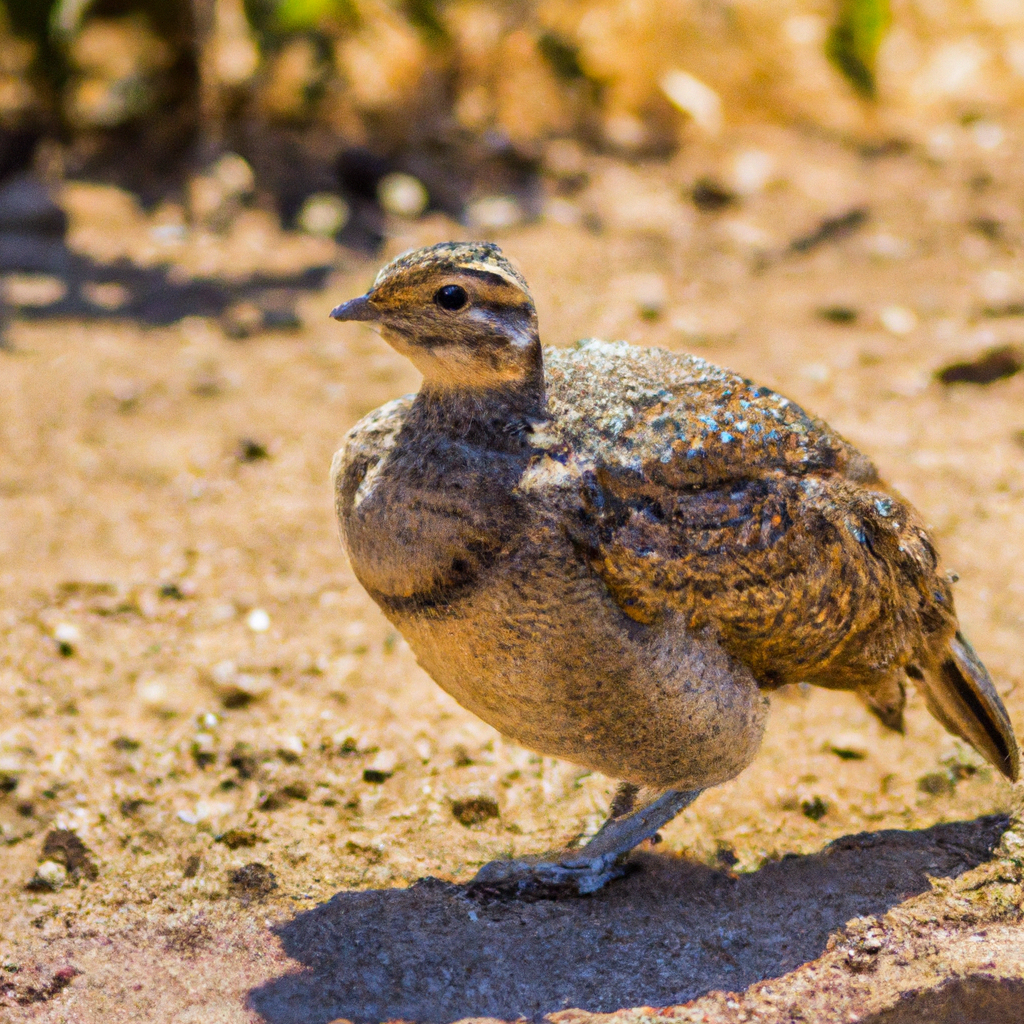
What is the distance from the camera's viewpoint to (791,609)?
3.28 meters

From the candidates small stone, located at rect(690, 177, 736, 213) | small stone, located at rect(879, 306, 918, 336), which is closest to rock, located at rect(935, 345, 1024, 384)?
small stone, located at rect(879, 306, 918, 336)

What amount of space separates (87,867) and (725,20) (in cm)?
822

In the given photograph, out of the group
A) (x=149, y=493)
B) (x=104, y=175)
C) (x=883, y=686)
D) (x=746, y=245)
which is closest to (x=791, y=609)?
(x=883, y=686)

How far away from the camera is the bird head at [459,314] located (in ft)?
10.3

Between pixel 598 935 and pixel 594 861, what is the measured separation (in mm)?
258

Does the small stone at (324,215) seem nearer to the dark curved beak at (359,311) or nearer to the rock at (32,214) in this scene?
the rock at (32,214)

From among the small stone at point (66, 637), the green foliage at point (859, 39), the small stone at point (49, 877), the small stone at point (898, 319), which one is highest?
the green foliage at point (859, 39)

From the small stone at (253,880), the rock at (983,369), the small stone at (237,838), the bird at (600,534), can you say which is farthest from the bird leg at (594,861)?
the rock at (983,369)

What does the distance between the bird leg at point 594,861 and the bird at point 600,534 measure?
0.83 ft

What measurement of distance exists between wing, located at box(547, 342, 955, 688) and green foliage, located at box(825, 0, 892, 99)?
6033 mm

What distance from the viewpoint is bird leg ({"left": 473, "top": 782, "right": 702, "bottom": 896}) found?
3.63 m

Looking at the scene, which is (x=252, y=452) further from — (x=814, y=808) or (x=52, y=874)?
(x=814, y=808)

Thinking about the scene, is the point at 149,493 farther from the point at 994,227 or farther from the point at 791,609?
the point at 994,227

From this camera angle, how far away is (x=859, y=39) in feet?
28.2
